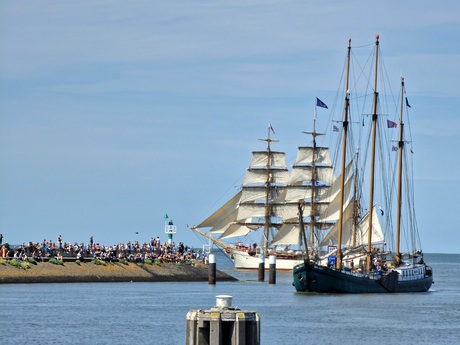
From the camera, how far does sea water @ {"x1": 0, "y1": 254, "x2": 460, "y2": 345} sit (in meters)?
53.5

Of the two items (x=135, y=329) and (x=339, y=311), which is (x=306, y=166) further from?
(x=135, y=329)

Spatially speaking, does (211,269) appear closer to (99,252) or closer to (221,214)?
(99,252)

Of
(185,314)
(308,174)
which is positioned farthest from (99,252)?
(308,174)

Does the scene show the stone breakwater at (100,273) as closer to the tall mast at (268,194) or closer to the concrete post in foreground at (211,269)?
the concrete post in foreground at (211,269)

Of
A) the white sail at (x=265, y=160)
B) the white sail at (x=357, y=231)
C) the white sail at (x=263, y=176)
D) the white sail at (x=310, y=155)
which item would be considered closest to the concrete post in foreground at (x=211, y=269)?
the white sail at (x=357, y=231)

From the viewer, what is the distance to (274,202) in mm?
159750

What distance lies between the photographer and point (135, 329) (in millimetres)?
56531

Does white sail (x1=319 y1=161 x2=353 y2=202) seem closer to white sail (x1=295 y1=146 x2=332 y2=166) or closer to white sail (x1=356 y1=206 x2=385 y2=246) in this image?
white sail (x1=356 y1=206 x2=385 y2=246)

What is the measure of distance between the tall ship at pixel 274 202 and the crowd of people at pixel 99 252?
48619mm

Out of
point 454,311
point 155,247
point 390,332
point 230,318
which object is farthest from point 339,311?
point 230,318

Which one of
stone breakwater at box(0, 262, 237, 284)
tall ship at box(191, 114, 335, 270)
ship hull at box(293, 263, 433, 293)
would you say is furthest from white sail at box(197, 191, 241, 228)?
ship hull at box(293, 263, 433, 293)

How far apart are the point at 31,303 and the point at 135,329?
47.9 ft

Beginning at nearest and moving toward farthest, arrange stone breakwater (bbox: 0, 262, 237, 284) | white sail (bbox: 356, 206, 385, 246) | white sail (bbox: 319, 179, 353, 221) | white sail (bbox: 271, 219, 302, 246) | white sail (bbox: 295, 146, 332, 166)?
stone breakwater (bbox: 0, 262, 237, 284)
white sail (bbox: 356, 206, 385, 246)
white sail (bbox: 319, 179, 353, 221)
white sail (bbox: 271, 219, 302, 246)
white sail (bbox: 295, 146, 332, 166)

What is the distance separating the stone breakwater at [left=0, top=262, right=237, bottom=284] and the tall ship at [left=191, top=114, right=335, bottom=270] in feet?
172
